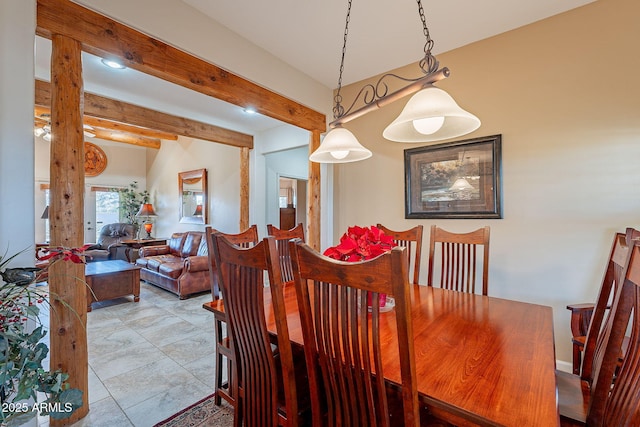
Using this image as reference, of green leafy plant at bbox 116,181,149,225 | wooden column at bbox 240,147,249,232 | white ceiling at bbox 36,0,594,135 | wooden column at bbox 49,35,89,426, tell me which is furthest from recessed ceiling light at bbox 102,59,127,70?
green leafy plant at bbox 116,181,149,225

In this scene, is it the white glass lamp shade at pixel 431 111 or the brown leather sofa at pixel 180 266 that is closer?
the white glass lamp shade at pixel 431 111

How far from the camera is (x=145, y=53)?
2.02 metres

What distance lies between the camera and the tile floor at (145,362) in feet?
6.17

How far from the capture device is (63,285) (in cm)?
170

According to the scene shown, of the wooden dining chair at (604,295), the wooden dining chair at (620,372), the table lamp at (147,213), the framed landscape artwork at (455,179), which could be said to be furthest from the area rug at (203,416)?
the table lamp at (147,213)

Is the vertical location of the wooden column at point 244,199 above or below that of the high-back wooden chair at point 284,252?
above

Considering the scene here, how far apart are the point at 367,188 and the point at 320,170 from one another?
0.66m

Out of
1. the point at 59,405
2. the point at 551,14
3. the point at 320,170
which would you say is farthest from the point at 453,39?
the point at 59,405

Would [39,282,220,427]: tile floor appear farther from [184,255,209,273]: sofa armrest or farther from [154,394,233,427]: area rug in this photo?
[184,255,209,273]: sofa armrest

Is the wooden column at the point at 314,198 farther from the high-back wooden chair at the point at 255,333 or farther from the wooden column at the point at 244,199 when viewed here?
the high-back wooden chair at the point at 255,333

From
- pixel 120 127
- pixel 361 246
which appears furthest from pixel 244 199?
pixel 361 246

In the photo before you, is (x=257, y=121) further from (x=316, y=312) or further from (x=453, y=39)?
(x=316, y=312)

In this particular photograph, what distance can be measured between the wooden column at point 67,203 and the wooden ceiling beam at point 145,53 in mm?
87

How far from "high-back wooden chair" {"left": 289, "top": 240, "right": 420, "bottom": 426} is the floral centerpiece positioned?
52 centimetres
